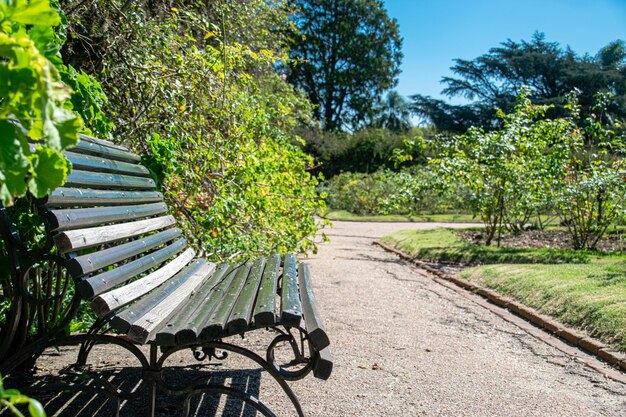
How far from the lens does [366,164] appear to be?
33031 mm

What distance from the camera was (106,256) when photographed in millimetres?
2477

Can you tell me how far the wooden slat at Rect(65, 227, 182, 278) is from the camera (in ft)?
7.14

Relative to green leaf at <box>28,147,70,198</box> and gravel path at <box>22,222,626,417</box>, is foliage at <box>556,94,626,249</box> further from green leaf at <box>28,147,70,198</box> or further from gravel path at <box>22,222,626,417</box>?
green leaf at <box>28,147,70,198</box>

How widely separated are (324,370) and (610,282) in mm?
4394

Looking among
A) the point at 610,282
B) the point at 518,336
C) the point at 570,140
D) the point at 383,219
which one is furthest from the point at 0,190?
the point at 383,219

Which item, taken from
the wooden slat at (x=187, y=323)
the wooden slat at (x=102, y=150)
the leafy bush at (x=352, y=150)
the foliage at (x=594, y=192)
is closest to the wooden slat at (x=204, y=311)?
the wooden slat at (x=187, y=323)

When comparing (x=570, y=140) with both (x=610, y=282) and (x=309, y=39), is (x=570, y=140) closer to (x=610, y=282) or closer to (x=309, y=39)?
(x=610, y=282)

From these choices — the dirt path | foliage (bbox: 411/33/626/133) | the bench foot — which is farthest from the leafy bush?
the bench foot

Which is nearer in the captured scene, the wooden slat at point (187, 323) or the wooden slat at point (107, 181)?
the wooden slat at point (187, 323)

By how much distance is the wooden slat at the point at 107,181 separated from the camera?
2.56 meters

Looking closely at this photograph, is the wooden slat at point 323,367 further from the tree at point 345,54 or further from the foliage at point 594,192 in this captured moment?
the tree at point 345,54

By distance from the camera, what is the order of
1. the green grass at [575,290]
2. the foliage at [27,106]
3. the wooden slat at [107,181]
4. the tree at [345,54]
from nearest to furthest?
the foliage at [27,106]
the wooden slat at [107,181]
the green grass at [575,290]
the tree at [345,54]

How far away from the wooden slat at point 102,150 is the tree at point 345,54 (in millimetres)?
41518

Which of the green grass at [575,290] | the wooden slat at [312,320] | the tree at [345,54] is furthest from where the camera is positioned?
the tree at [345,54]
